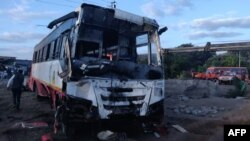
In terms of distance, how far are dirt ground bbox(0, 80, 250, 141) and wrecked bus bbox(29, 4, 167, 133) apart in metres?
0.80

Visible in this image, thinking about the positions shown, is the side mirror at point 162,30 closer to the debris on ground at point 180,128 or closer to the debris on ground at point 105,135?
the debris on ground at point 180,128

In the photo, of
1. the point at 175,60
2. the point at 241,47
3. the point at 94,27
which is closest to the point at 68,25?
the point at 94,27

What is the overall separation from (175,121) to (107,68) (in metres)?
3.99

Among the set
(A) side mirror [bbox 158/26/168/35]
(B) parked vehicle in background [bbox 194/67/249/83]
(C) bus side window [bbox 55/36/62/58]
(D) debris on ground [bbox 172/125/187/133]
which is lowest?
(D) debris on ground [bbox 172/125/187/133]

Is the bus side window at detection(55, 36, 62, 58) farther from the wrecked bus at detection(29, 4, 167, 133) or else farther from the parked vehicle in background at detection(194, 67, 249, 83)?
the parked vehicle in background at detection(194, 67, 249, 83)

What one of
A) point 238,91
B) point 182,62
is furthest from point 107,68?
point 182,62

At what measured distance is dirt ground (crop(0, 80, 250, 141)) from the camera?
1123 centimetres

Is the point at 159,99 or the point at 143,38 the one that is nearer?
the point at 159,99

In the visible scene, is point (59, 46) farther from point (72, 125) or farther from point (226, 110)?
point (226, 110)

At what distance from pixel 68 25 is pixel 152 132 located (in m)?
3.90

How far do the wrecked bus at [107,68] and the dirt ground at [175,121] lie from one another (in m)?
0.80

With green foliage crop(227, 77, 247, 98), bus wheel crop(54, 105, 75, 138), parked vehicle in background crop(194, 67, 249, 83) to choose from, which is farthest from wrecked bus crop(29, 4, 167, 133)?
parked vehicle in background crop(194, 67, 249, 83)

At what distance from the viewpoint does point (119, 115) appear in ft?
35.3

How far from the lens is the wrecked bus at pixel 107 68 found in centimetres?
1033
